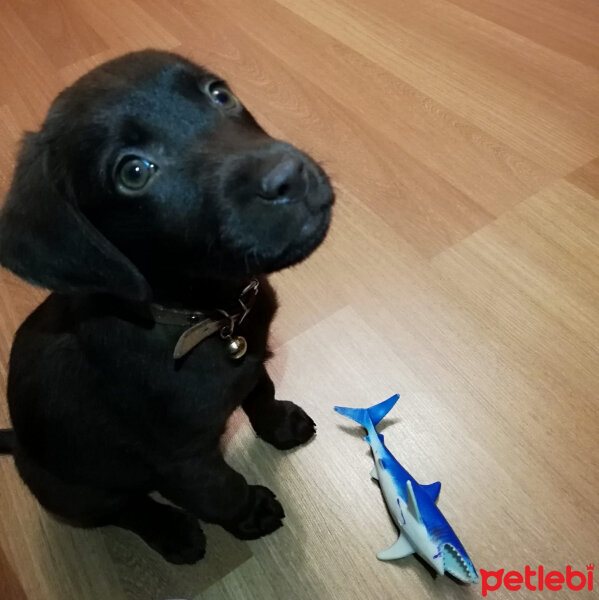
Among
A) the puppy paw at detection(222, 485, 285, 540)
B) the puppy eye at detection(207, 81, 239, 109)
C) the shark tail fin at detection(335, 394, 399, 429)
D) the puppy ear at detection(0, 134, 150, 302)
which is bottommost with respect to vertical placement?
the puppy paw at detection(222, 485, 285, 540)

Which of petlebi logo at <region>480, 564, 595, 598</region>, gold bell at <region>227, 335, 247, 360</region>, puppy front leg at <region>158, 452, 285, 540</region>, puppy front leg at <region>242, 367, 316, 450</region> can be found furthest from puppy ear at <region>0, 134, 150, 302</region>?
petlebi logo at <region>480, 564, 595, 598</region>

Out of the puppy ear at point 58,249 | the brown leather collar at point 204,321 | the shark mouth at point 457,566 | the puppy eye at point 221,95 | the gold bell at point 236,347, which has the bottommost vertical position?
the shark mouth at point 457,566

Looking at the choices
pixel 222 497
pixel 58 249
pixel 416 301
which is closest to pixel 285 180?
pixel 58 249

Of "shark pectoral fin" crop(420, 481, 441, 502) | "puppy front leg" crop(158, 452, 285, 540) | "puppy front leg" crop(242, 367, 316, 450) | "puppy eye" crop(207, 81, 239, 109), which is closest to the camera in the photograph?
"puppy eye" crop(207, 81, 239, 109)

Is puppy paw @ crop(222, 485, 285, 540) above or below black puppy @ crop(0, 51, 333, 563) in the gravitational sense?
below

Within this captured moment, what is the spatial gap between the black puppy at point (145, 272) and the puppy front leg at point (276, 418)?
172mm

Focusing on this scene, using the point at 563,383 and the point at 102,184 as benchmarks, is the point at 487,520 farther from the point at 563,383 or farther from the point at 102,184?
the point at 102,184

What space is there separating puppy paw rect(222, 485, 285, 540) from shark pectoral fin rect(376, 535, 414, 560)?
254 mm

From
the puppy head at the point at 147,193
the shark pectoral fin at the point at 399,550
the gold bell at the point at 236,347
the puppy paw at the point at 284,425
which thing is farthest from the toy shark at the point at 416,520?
the puppy head at the point at 147,193

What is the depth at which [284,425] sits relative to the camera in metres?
1.48

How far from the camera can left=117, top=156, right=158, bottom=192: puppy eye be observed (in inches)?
36.9

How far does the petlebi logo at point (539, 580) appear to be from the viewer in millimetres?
1264

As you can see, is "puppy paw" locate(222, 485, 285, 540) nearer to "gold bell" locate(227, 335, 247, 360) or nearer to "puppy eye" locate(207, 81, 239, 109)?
"gold bell" locate(227, 335, 247, 360)

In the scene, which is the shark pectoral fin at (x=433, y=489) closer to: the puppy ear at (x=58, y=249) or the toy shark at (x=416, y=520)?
the toy shark at (x=416, y=520)
